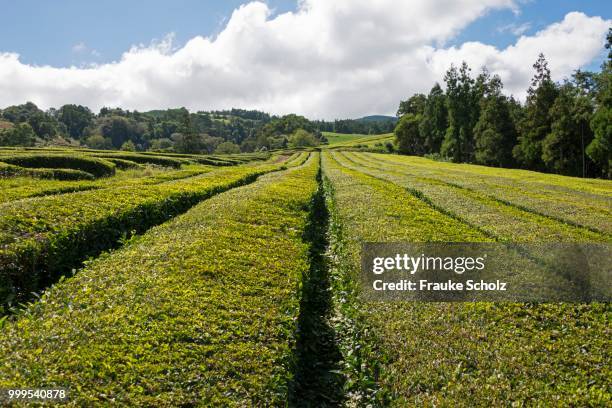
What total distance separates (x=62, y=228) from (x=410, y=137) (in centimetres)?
11769

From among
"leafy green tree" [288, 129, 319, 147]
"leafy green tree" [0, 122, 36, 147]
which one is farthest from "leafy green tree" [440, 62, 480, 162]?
"leafy green tree" [0, 122, 36, 147]

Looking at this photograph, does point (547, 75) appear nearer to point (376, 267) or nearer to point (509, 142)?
point (509, 142)

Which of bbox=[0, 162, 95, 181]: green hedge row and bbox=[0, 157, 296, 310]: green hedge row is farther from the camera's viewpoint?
bbox=[0, 162, 95, 181]: green hedge row

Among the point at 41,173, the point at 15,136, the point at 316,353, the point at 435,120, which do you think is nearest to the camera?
the point at 316,353

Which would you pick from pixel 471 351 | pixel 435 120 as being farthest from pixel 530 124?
pixel 471 351

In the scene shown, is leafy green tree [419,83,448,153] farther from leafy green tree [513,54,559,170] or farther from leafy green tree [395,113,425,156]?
leafy green tree [513,54,559,170]

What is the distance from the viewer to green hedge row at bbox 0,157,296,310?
1109cm

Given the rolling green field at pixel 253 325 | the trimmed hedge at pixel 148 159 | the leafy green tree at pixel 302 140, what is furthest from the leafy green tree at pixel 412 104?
the rolling green field at pixel 253 325

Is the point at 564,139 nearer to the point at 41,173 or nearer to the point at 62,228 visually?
the point at 41,173

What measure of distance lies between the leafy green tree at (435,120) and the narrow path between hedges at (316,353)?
9798cm

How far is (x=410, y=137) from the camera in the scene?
12256 cm

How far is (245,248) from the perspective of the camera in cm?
1340

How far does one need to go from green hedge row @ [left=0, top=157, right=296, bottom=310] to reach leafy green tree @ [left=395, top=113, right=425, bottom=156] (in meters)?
109

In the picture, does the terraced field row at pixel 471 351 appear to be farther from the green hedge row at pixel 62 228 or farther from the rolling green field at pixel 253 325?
Answer: the green hedge row at pixel 62 228
